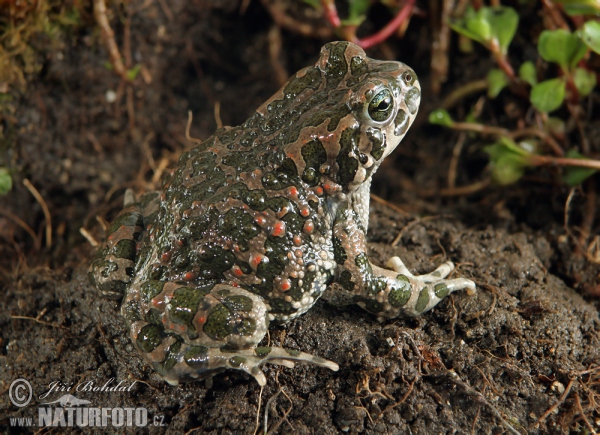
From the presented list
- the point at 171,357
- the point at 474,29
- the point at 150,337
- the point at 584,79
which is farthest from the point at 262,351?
the point at 584,79

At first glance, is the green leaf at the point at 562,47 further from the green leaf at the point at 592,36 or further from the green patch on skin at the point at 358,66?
the green patch on skin at the point at 358,66

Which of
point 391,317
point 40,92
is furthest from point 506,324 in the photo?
point 40,92

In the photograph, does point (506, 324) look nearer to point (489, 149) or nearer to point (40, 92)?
point (489, 149)

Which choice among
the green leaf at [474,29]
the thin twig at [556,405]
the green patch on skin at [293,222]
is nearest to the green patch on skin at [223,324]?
the green patch on skin at [293,222]

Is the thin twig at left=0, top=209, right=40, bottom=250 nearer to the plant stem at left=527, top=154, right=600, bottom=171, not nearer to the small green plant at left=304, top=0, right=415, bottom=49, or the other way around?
the small green plant at left=304, top=0, right=415, bottom=49

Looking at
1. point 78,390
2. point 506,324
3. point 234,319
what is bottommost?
point 506,324

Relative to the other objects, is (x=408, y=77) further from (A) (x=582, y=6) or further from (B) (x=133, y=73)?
(B) (x=133, y=73)
